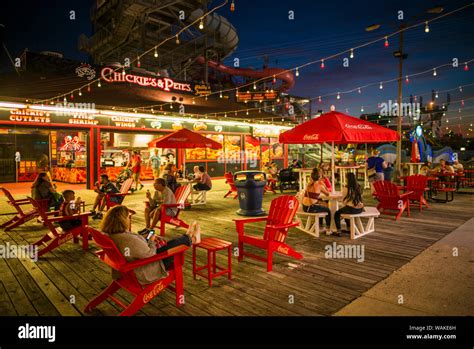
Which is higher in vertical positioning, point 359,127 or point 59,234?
point 359,127

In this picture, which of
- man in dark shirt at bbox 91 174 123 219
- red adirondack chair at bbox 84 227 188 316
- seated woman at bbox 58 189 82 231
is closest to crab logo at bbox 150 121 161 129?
man in dark shirt at bbox 91 174 123 219

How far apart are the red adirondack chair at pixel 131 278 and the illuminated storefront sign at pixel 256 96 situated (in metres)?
22.7

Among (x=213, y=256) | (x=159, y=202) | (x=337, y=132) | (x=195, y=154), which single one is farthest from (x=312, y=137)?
(x=195, y=154)

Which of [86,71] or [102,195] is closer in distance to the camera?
[102,195]

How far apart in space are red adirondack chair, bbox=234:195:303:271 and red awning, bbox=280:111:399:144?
1662 millimetres

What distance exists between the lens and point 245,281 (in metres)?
4.23

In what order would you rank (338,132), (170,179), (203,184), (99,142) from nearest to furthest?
(338,132) < (170,179) < (203,184) < (99,142)

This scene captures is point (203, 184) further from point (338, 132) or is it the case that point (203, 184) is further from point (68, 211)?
point (338, 132)

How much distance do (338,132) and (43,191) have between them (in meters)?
6.71

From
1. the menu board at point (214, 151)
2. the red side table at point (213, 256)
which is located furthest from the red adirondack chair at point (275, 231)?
the menu board at point (214, 151)

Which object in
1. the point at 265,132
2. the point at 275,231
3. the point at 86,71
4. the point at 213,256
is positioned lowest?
the point at 213,256

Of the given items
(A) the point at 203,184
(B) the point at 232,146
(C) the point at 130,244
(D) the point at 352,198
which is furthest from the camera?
(B) the point at 232,146
